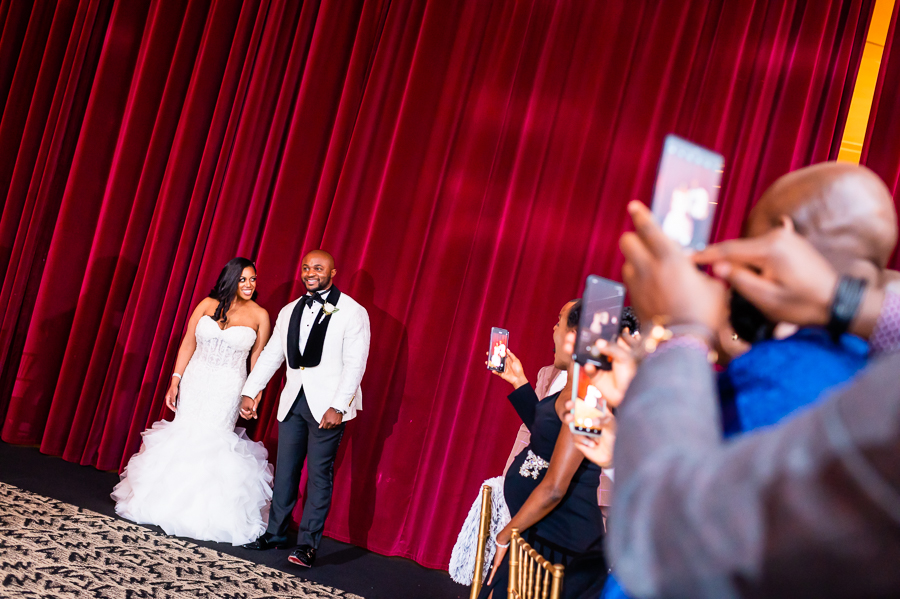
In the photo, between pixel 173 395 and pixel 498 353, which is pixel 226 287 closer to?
pixel 173 395

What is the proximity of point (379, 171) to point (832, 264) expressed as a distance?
4.08m

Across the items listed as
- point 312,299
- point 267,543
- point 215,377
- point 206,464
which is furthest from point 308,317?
point 267,543

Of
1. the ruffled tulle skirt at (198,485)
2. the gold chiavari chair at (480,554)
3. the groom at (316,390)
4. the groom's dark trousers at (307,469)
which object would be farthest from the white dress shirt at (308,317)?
the gold chiavari chair at (480,554)

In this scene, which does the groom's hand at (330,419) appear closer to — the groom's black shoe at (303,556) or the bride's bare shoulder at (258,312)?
the groom's black shoe at (303,556)

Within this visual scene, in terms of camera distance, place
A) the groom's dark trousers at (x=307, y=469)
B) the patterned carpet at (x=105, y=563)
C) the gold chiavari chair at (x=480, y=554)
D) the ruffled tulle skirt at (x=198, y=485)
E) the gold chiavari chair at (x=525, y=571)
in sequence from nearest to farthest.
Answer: the gold chiavari chair at (x=525, y=571)
the gold chiavari chair at (x=480, y=554)
the patterned carpet at (x=105, y=563)
the ruffled tulle skirt at (x=198, y=485)
the groom's dark trousers at (x=307, y=469)

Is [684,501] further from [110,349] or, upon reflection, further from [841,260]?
[110,349]

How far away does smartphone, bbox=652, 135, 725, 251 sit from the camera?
0.67 m

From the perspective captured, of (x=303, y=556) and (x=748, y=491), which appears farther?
(x=303, y=556)

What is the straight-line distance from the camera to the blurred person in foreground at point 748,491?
1.17ft

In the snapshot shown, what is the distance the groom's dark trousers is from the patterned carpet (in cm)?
41

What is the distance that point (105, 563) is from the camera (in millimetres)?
2943

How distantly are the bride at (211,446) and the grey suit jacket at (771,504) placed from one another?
12.3ft

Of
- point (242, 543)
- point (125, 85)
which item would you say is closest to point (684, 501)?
point (242, 543)

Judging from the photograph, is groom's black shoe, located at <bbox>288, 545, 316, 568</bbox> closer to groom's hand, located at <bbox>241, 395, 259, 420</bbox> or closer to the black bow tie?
groom's hand, located at <bbox>241, 395, 259, 420</bbox>
